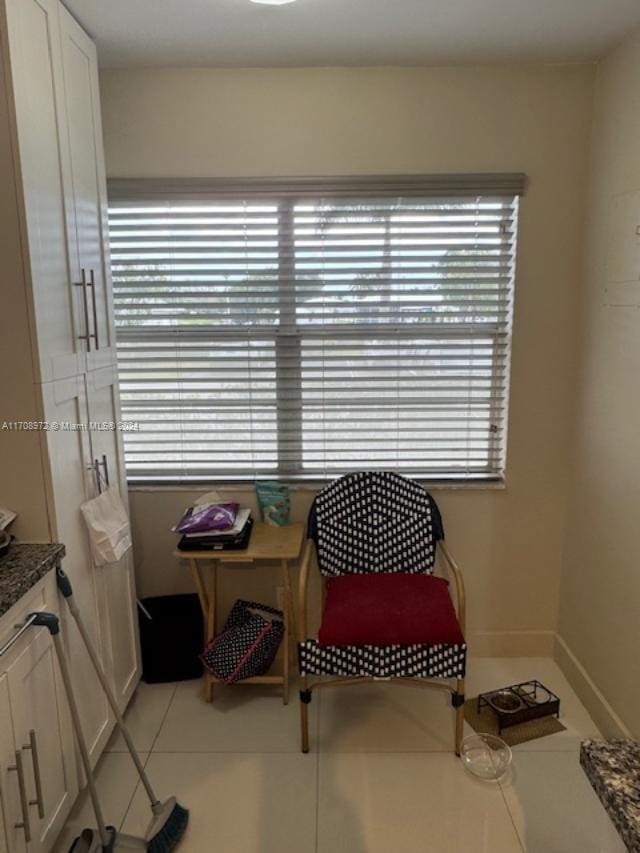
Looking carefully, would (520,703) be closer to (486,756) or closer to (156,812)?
(486,756)

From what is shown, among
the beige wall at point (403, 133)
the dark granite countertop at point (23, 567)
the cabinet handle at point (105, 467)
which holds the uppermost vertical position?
the beige wall at point (403, 133)

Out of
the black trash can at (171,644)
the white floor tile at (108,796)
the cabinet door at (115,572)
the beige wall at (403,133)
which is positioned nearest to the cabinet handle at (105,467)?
the cabinet door at (115,572)

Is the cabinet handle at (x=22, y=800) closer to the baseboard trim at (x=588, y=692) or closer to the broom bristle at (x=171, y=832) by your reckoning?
the broom bristle at (x=171, y=832)

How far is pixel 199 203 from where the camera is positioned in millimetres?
2430

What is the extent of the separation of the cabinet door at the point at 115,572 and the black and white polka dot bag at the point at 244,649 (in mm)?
310

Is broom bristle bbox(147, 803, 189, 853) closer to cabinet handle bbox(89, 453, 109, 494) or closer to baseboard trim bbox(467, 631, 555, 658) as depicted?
cabinet handle bbox(89, 453, 109, 494)

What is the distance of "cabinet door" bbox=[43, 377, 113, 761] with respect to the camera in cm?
175

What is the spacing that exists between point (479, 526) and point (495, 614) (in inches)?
17.0

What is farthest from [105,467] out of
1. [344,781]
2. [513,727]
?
[513,727]

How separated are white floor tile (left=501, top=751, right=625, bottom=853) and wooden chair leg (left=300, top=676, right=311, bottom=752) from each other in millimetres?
693

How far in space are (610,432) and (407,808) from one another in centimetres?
148

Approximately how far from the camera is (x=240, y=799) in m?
1.97

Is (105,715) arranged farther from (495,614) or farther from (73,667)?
(495,614)

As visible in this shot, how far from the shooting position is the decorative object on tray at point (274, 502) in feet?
8.32
